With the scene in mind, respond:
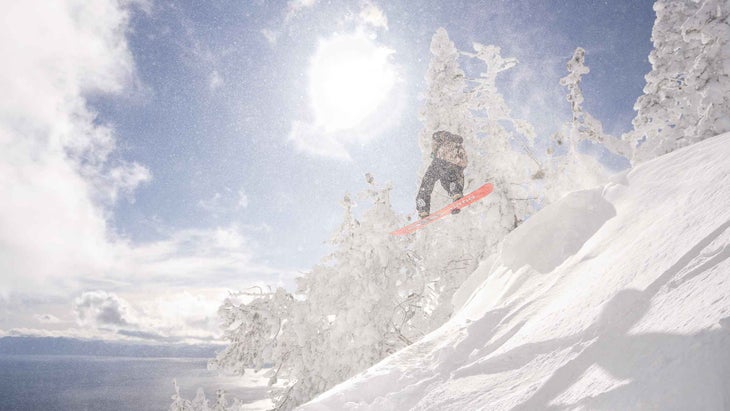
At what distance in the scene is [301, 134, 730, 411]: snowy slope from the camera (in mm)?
2035

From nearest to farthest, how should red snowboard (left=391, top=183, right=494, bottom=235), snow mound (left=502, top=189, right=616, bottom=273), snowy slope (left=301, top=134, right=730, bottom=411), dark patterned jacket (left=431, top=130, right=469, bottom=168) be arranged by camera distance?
snowy slope (left=301, top=134, right=730, bottom=411), snow mound (left=502, top=189, right=616, bottom=273), dark patterned jacket (left=431, top=130, right=469, bottom=168), red snowboard (left=391, top=183, right=494, bottom=235)

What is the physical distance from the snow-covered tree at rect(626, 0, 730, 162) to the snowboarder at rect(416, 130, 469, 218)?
3.89 meters

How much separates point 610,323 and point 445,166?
750 cm

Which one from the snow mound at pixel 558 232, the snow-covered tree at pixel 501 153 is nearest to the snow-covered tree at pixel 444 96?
the snow-covered tree at pixel 501 153

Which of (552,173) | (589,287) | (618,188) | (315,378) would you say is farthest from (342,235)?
(589,287)

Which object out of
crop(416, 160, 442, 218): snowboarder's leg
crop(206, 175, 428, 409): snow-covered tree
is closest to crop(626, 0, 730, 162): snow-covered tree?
crop(416, 160, 442, 218): snowboarder's leg

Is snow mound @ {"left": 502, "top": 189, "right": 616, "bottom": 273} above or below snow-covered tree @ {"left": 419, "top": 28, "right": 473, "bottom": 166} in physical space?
below

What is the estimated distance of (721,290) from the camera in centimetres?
215

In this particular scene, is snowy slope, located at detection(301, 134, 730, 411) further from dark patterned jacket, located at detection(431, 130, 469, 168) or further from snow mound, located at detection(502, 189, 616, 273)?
dark patterned jacket, located at detection(431, 130, 469, 168)

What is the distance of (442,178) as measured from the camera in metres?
10.2

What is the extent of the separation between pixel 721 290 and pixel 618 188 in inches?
132

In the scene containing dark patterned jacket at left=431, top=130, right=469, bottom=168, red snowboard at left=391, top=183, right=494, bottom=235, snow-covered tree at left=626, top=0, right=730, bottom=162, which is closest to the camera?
snow-covered tree at left=626, top=0, right=730, bottom=162

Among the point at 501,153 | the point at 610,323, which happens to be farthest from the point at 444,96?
the point at 610,323

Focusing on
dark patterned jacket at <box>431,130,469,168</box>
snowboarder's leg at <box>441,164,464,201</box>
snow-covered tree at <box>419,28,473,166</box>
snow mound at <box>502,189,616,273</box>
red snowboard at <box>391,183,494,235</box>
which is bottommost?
snow mound at <box>502,189,616,273</box>
